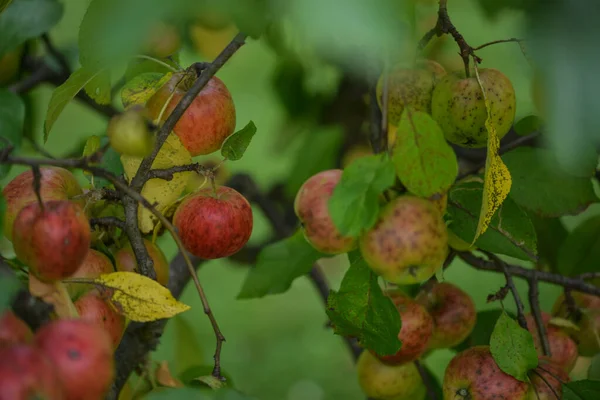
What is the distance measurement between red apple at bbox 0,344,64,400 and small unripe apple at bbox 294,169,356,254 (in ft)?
1.09

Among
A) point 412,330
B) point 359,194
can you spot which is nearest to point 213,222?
point 359,194

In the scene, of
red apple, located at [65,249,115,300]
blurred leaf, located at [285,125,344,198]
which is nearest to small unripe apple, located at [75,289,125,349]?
red apple, located at [65,249,115,300]

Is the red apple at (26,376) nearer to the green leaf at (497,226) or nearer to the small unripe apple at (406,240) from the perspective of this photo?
the small unripe apple at (406,240)

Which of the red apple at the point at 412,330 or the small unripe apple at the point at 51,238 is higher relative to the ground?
the small unripe apple at the point at 51,238

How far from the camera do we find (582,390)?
871mm

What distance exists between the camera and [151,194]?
85 centimetres

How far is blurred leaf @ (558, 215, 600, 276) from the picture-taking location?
122cm

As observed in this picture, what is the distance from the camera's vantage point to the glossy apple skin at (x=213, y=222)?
82cm

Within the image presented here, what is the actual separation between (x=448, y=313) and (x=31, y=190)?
1.86 feet

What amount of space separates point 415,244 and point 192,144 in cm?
28

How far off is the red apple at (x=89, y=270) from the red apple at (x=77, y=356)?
18 cm

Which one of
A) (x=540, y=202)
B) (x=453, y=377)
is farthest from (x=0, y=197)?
(x=540, y=202)

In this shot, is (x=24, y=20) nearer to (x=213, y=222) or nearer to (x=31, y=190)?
(x=31, y=190)

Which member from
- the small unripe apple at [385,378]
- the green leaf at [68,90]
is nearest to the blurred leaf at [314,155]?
the small unripe apple at [385,378]
